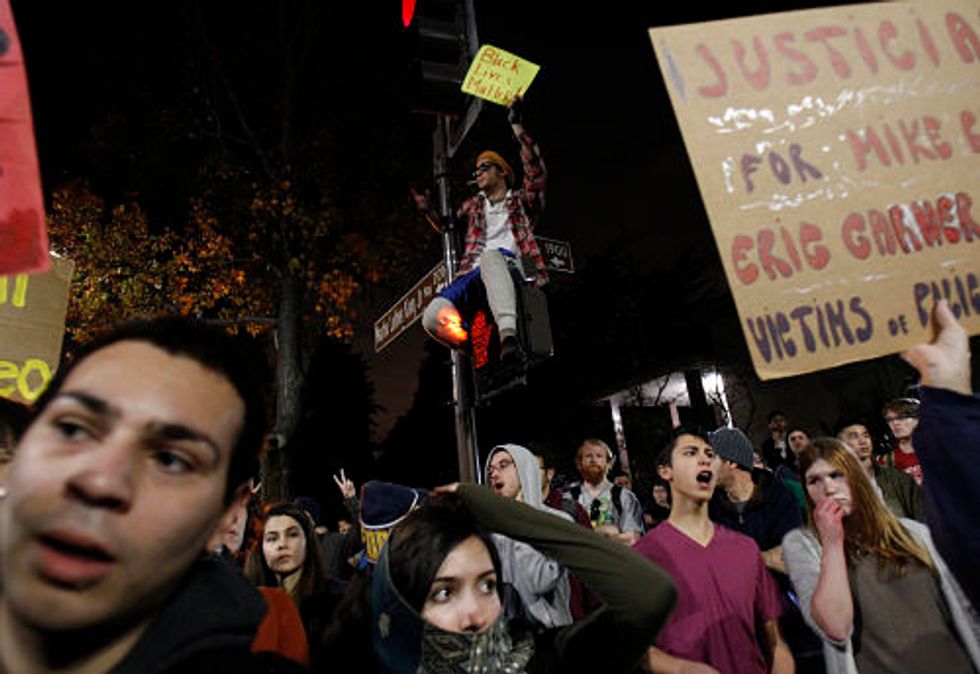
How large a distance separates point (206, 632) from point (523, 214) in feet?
15.8

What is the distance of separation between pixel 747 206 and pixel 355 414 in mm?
46444

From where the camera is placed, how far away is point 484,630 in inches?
89.6

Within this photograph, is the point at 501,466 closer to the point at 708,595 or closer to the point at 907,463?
the point at 708,595

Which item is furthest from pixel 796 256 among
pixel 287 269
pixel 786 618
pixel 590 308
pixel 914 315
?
pixel 590 308

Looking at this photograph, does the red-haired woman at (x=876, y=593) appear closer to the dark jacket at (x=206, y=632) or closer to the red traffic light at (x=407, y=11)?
the dark jacket at (x=206, y=632)

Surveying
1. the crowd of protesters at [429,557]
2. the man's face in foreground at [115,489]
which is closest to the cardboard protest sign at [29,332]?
the crowd of protesters at [429,557]

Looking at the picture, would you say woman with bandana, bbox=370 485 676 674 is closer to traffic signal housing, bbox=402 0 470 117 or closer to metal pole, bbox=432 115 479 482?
metal pole, bbox=432 115 479 482

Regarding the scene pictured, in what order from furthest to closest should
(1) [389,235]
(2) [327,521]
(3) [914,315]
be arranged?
(2) [327,521] < (1) [389,235] < (3) [914,315]

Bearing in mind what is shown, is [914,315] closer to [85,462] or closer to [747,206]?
[747,206]

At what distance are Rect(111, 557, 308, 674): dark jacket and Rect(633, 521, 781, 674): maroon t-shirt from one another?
7.62 ft

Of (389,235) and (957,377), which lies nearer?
(957,377)

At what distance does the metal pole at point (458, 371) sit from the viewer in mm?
4858

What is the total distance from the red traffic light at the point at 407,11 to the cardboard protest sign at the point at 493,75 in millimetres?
718

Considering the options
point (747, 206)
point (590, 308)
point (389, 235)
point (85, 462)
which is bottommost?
point (85, 462)
